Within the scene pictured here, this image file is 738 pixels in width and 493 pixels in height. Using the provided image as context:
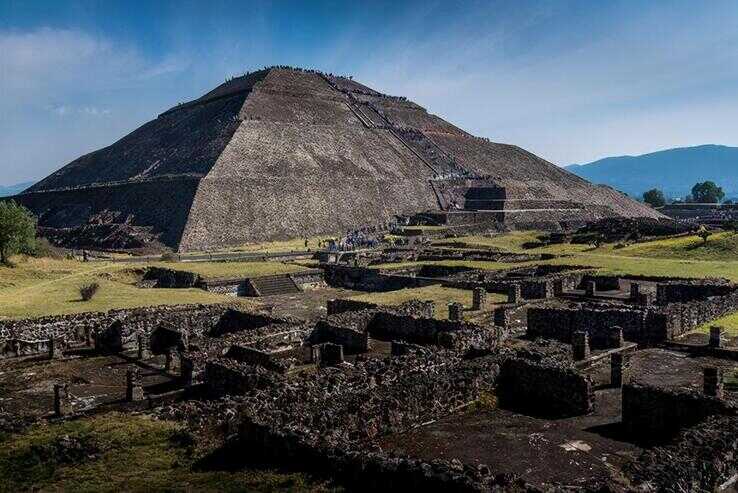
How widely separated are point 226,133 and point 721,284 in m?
75.4

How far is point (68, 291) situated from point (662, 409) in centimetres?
3017

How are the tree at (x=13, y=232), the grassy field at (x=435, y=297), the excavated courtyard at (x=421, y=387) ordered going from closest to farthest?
the excavated courtyard at (x=421, y=387) < the grassy field at (x=435, y=297) < the tree at (x=13, y=232)

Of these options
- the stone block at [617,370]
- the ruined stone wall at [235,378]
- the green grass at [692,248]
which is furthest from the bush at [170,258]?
the stone block at [617,370]

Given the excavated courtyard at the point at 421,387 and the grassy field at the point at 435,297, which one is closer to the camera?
the excavated courtyard at the point at 421,387

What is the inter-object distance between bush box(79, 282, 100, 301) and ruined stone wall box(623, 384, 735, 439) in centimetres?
2617

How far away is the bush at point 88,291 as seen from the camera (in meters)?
31.3

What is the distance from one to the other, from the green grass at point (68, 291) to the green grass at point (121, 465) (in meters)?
16.0

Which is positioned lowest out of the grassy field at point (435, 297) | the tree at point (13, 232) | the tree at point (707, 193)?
the grassy field at point (435, 297)

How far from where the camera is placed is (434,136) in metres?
123

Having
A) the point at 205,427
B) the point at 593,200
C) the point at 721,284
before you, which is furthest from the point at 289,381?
the point at 593,200

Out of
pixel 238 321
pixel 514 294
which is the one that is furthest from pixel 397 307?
pixel 514 294

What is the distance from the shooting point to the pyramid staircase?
40.5 metres

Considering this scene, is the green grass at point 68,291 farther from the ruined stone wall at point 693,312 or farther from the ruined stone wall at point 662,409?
the ruined stone wall at point 662,409

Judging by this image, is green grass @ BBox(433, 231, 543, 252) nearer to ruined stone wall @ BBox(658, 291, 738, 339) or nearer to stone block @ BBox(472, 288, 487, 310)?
stone block @ BBox(472, 288, 487, 310)
